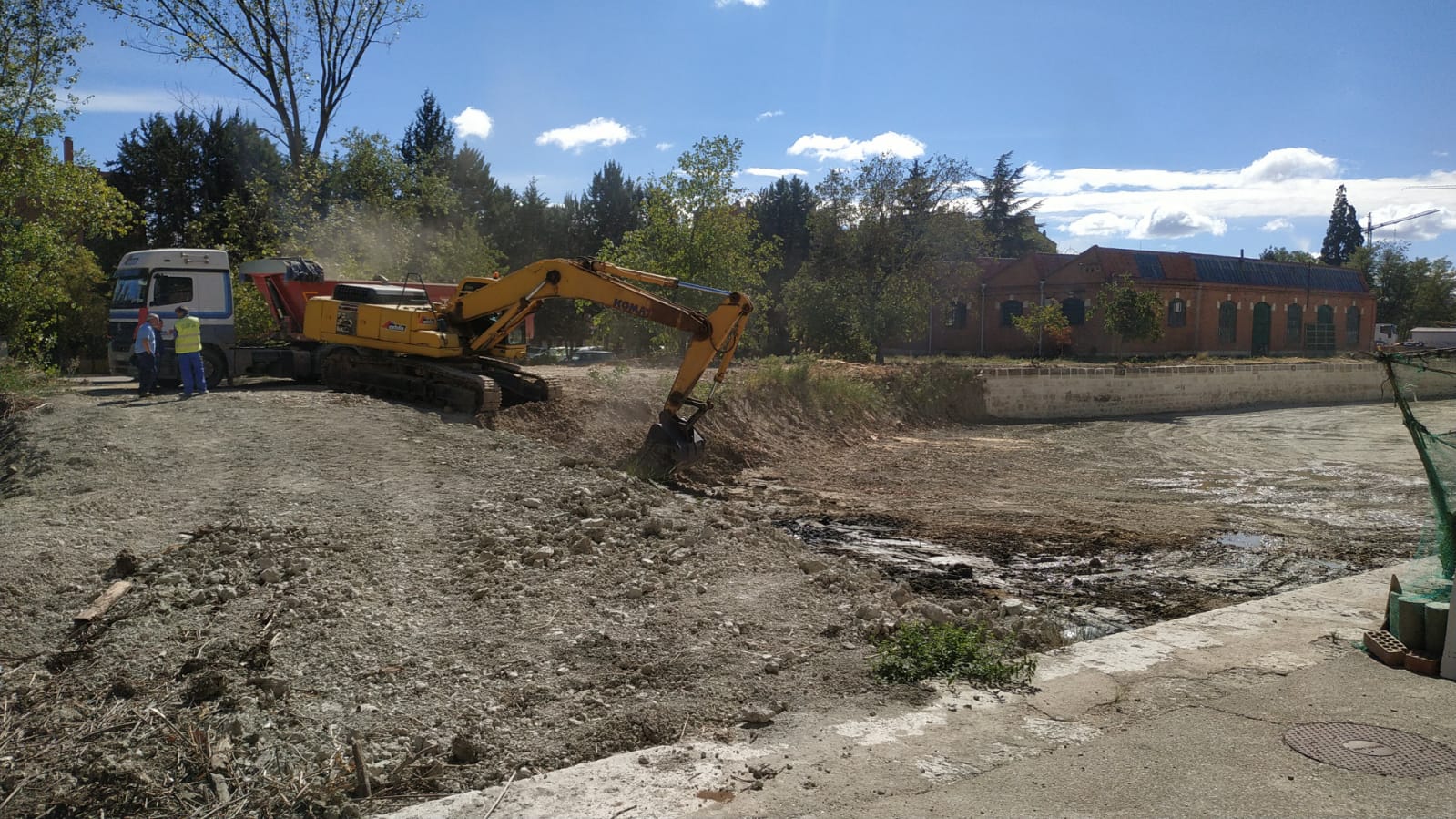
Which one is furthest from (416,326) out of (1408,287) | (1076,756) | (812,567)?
(1408,287)

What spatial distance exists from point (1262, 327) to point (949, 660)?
1789 inches

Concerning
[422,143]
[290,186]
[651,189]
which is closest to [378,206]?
[290,186]

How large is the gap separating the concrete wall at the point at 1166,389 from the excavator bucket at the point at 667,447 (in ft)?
43.0

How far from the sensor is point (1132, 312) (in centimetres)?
3506

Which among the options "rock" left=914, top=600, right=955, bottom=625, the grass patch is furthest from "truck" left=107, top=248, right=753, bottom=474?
"rock" left=914, top=600, right=955, bottom=625

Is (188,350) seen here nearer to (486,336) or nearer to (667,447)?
(486,336)

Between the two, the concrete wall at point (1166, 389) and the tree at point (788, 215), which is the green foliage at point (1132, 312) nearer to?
the concrete wall at point (1166, 389)

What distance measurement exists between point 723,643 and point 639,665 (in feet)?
2.30

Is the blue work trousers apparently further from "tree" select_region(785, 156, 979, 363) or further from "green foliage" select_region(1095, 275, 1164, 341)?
"green foliage" select_region(1095, 275, 1164, 341)

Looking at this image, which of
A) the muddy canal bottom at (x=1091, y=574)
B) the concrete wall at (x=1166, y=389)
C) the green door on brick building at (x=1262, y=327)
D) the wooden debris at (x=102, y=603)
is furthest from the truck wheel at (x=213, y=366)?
the green door on brick building at (x=1262, y=327)

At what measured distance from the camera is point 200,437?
1177 cm

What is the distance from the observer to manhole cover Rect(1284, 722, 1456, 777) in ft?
16.5

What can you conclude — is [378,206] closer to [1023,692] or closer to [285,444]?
[285,444]

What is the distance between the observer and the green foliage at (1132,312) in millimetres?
35062
